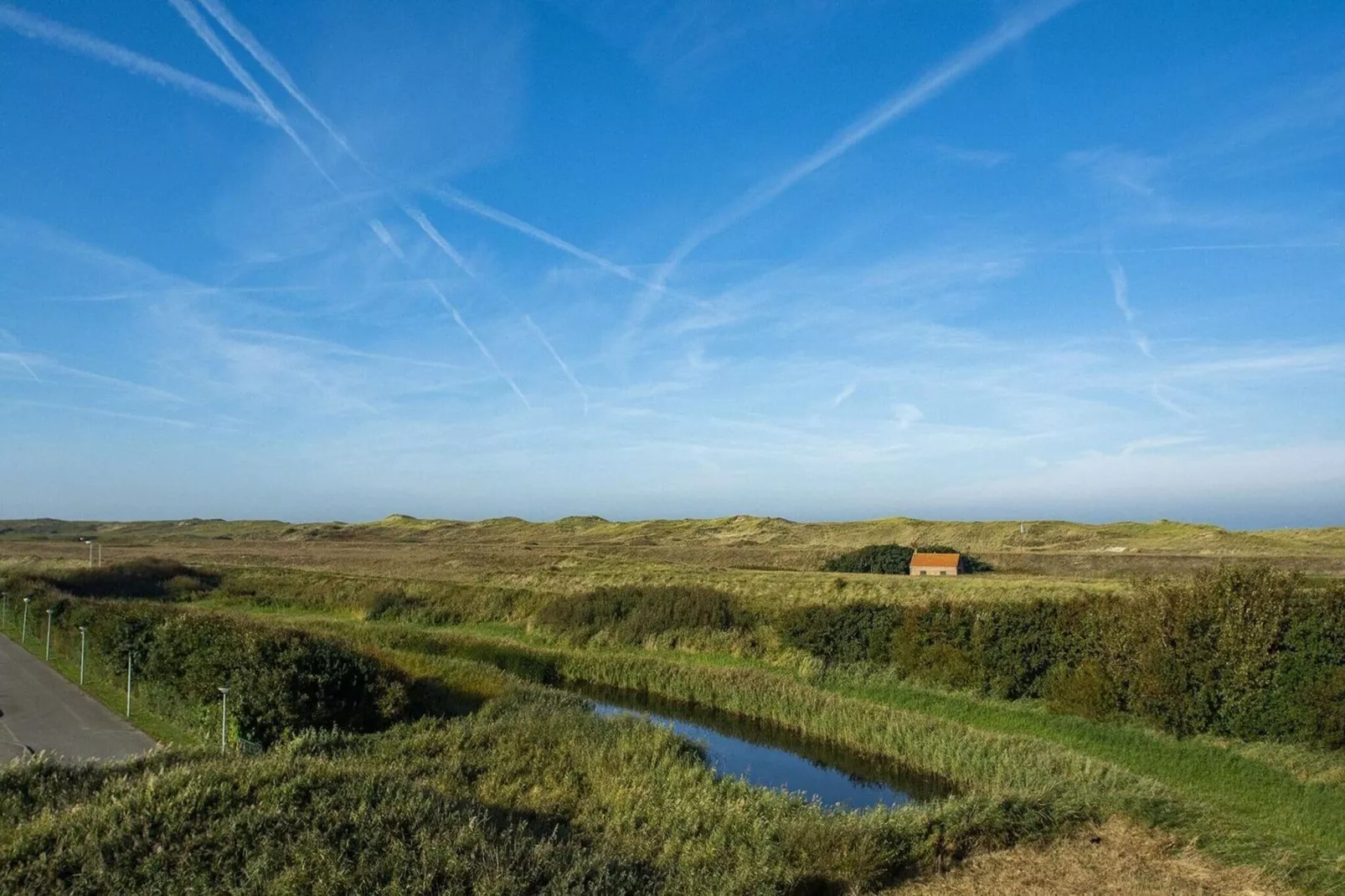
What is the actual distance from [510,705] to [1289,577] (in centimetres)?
1873

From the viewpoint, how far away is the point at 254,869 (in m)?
7.52

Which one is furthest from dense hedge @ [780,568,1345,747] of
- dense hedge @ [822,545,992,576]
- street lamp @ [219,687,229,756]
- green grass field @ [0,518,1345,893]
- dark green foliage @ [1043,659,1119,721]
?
dense hedge @ [822,545,992,576]

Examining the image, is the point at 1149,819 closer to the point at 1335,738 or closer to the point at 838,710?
the point at 1335,738

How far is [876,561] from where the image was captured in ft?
186

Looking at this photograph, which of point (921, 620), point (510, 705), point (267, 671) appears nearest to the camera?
point (267, 671)

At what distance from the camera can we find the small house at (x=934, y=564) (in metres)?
50.7

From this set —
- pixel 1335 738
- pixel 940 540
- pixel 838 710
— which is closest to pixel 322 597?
pixel 838 710

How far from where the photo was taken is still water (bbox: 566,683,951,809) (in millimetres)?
17578

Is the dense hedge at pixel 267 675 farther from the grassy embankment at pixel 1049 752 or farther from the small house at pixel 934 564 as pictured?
the small house at pixel 934 564

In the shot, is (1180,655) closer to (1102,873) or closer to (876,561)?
(1102,873)

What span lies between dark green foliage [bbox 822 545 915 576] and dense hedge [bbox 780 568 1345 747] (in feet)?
101

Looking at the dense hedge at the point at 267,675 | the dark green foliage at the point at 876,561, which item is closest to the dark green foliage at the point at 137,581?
the dense hedge at the point at 267,675

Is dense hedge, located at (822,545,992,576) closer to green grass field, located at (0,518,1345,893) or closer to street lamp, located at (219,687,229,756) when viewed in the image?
green grass field, located at (0,518,1345,893)

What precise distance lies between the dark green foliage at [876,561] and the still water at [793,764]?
32.0m
